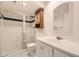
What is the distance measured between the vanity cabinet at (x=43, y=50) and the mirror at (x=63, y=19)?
1.67 feet

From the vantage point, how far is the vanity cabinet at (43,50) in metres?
1.31

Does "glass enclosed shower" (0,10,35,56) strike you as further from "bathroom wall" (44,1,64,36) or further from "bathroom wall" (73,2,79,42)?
"bathroom wall" (73,2,79,42)

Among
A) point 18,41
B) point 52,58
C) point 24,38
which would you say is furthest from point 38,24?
point 52,58

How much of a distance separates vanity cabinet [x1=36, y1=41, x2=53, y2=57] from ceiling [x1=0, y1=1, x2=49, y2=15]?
2.00 feet

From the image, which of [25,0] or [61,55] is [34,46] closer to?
[61,55]

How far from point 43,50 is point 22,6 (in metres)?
0.87

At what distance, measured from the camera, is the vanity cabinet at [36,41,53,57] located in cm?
131

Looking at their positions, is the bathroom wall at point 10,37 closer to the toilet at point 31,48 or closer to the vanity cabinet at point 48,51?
the toilet at point 31,48

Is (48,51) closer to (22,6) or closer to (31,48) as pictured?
(31,48)

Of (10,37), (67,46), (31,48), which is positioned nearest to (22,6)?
(10,37)

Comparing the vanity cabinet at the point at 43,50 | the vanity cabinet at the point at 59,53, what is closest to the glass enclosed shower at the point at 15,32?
the vanity cabinet at the point at 43,50

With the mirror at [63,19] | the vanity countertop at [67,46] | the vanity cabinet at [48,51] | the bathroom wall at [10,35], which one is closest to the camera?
the vanity countertop at [67,46]

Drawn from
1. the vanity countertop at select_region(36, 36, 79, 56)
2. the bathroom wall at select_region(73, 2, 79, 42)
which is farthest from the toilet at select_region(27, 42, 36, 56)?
the bathroom wall at select_region(73, 2, 79, 42)

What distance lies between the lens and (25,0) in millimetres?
1536
